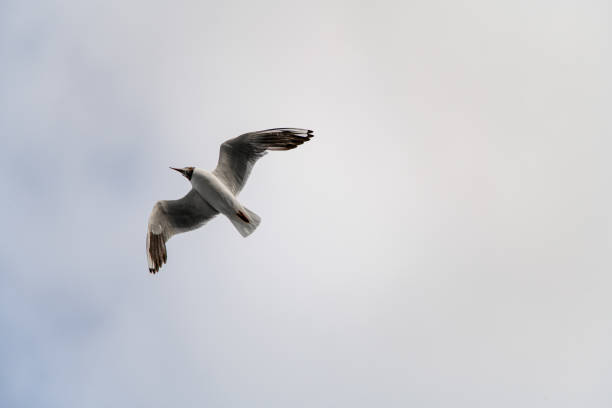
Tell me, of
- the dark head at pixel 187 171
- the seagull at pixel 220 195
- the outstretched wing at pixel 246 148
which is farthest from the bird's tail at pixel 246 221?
the dark head at pixel 187 171

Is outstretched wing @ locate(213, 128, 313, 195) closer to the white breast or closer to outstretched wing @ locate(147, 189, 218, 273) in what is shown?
the white breast

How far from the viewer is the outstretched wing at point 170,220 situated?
1354cm

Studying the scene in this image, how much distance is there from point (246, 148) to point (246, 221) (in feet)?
5.00

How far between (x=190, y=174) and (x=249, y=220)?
5.37ft

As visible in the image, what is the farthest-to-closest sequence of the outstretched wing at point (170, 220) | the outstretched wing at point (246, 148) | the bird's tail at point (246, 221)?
the outstretched wing at point (170, 220), the bird's tail at point (246, 221), the outstretched wing at point (246, 148)

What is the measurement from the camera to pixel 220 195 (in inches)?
509

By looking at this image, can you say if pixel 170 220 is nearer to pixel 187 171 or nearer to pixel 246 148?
pixel 187 171

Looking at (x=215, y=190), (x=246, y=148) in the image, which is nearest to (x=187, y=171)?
(x=215, y=190)

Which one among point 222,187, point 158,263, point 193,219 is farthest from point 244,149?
point 158,263

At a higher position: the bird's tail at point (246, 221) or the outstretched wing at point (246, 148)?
the outstretched wing at point (246, 148)

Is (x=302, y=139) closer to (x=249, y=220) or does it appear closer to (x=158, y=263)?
(x=249, y=220)

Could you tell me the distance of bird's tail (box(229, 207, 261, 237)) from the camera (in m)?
13.0

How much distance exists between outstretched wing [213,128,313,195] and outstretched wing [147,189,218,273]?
31.1 inches

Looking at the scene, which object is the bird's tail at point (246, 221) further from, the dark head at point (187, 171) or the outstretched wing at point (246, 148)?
the dark head at point (187, 171)
